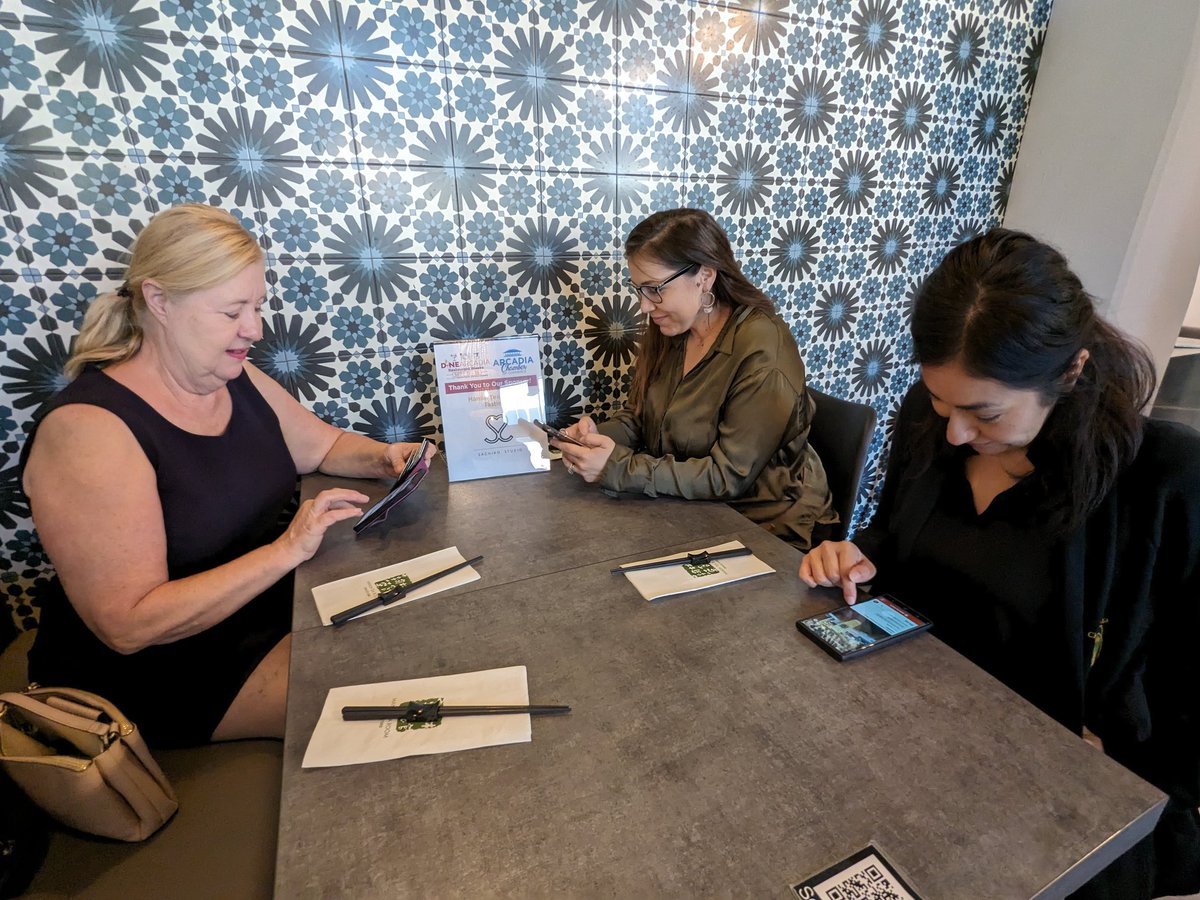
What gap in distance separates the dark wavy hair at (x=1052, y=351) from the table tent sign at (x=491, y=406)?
3.12 feet

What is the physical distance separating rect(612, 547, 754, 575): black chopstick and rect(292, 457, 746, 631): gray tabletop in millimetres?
67

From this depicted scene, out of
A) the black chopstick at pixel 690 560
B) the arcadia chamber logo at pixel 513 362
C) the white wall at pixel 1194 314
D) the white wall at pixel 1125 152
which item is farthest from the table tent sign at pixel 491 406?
the white wall at pixel 1194 314

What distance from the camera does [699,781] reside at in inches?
28.1

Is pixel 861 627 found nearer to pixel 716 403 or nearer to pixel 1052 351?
pixel 1052 351

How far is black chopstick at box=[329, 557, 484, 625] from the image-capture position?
100cm

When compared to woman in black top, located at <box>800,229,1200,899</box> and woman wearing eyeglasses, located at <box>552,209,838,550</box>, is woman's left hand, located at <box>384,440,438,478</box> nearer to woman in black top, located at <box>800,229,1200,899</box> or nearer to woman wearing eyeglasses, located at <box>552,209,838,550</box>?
woman wearing eyeglasses, located at <box>552,209,838,550</box>

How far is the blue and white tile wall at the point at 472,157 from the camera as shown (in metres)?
1.33

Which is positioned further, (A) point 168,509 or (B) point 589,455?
(B) point 589,455

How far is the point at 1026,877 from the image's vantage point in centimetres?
61

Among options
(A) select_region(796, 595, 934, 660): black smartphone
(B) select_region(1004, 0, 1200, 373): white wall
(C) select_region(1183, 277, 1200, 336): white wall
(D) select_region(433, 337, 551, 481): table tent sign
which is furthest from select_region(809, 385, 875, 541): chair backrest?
(C) select_region(1183, 277, 1200, 336): white wall

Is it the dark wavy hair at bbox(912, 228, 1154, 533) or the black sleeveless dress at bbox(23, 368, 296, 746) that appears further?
the black sleeveless dress at bbox(23, 368, 296, 746)

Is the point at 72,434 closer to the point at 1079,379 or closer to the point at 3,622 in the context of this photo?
the point at 3,622

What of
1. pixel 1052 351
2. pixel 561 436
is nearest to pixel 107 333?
pixel 561 436

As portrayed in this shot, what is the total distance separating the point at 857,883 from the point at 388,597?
0.79 metres
